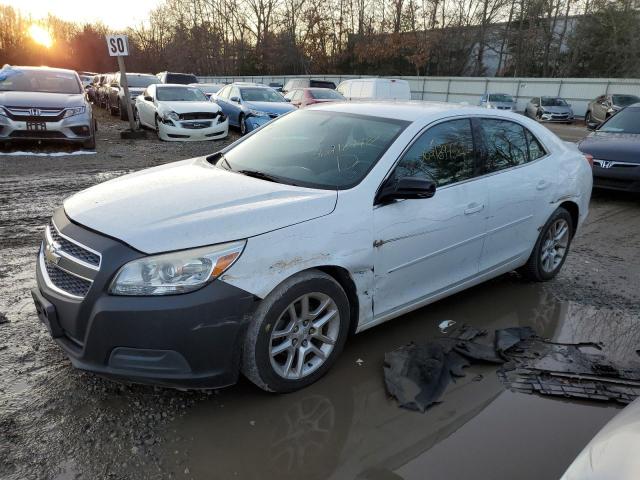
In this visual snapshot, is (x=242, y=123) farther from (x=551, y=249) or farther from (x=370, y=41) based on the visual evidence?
(x=370, y=41)

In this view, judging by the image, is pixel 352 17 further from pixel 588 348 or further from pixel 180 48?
pixel 588 348

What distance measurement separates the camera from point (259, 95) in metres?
15.5

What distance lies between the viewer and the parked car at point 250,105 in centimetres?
1433

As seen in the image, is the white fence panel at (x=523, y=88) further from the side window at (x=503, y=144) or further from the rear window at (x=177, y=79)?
the side window at (x=503, y=144)

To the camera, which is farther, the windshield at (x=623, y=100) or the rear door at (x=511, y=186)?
the windshield at (x=623, y=100)

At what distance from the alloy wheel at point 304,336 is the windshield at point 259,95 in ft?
43.3

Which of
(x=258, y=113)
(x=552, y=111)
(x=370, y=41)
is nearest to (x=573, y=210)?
(x=258, y=113)

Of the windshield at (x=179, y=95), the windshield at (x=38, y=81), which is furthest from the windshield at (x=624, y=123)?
the windshield at (x=38, y=81)

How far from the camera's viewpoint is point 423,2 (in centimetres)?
4278

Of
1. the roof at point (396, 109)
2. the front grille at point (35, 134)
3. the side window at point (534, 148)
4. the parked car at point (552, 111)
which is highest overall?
the roof at point (396, 109)

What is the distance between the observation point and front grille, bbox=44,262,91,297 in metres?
2.55

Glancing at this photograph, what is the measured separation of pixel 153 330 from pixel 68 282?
0.60 meters

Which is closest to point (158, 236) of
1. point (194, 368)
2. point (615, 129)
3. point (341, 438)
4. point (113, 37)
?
point (194, 368)

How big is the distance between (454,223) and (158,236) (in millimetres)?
2067
